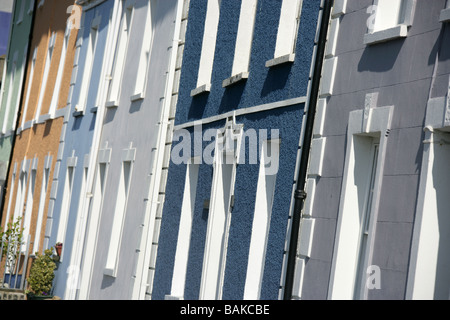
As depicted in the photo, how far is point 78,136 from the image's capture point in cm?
2231

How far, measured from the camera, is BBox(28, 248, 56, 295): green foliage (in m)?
21.6

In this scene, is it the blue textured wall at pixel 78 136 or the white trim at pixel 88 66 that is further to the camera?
the white trim at pixel 88 66

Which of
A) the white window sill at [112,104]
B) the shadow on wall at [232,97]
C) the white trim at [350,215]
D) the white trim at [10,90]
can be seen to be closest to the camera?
the white trim at [350,215]

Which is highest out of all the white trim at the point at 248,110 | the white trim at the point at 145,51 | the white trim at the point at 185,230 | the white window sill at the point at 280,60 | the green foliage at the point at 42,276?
the white trim at the point at 145,51

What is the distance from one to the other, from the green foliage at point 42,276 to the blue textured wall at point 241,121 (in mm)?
6210

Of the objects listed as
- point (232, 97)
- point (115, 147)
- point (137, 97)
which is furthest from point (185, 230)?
point (115, 147)

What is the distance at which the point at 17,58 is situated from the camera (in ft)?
106

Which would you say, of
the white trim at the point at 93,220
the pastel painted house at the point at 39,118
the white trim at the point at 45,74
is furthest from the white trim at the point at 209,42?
the white trim at the point at 45,74

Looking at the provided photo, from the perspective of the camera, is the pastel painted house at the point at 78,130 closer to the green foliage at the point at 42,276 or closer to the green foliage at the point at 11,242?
the green foliage at the point at 42,276

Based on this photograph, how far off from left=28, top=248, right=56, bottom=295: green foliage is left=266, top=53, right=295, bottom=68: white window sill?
34.4 ft

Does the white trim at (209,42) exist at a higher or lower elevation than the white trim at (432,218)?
higher

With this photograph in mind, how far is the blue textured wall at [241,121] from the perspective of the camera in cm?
1166

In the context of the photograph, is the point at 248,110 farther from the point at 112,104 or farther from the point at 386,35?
the point at 112,104

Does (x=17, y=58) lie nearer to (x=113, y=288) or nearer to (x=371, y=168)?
(x=113, y=288)
